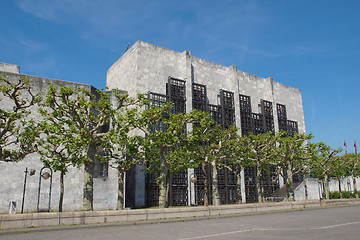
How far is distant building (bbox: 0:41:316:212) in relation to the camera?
2833 cm

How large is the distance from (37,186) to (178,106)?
65.5 feet

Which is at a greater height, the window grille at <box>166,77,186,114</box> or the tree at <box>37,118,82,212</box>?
the window grille at <box>166,77,186,114</box>

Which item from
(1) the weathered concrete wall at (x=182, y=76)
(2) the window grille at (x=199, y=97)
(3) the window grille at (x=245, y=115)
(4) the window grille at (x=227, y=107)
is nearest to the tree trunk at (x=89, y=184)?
(1) the weathered concrete wall at (x=182, y=76)

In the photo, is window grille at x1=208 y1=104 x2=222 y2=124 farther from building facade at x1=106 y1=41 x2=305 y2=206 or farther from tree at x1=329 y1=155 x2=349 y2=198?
tree at x1=329 y1=155 x2=349 y2=198

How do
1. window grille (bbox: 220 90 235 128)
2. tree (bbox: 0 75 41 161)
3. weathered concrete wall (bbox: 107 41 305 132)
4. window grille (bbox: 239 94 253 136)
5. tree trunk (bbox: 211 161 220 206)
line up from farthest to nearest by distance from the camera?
window grille (bbox: 239 94 253 136), window grille (bbox: 220 90 235 128), weathered concrete wall (bbox: 107 41 305 132), tree trunk (bbox: 211 161 220 206), tree (bbox: 0 75 41 161)

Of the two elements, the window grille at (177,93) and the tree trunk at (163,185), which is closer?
the tree trunk at (163,185)

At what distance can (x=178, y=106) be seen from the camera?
131ft

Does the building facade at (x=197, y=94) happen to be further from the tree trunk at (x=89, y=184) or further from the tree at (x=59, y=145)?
the tree trunk at (x=89, y=184)

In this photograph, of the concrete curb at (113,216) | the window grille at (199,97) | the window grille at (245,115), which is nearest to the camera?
the concrete curb at (113,216)

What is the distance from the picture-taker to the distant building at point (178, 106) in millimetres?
28328

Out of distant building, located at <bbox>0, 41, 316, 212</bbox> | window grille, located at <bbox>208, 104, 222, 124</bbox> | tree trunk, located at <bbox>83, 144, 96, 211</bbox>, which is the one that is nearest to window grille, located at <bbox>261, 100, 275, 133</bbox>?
distant building, located at <bbox>0, 41, 316, 212</bbox>

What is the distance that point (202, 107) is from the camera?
42.2m

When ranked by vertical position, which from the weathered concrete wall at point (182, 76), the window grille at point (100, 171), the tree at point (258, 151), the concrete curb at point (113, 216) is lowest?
the concrete curb at point (113, 216)

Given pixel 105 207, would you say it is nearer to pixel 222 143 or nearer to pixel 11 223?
pixel 222 143
